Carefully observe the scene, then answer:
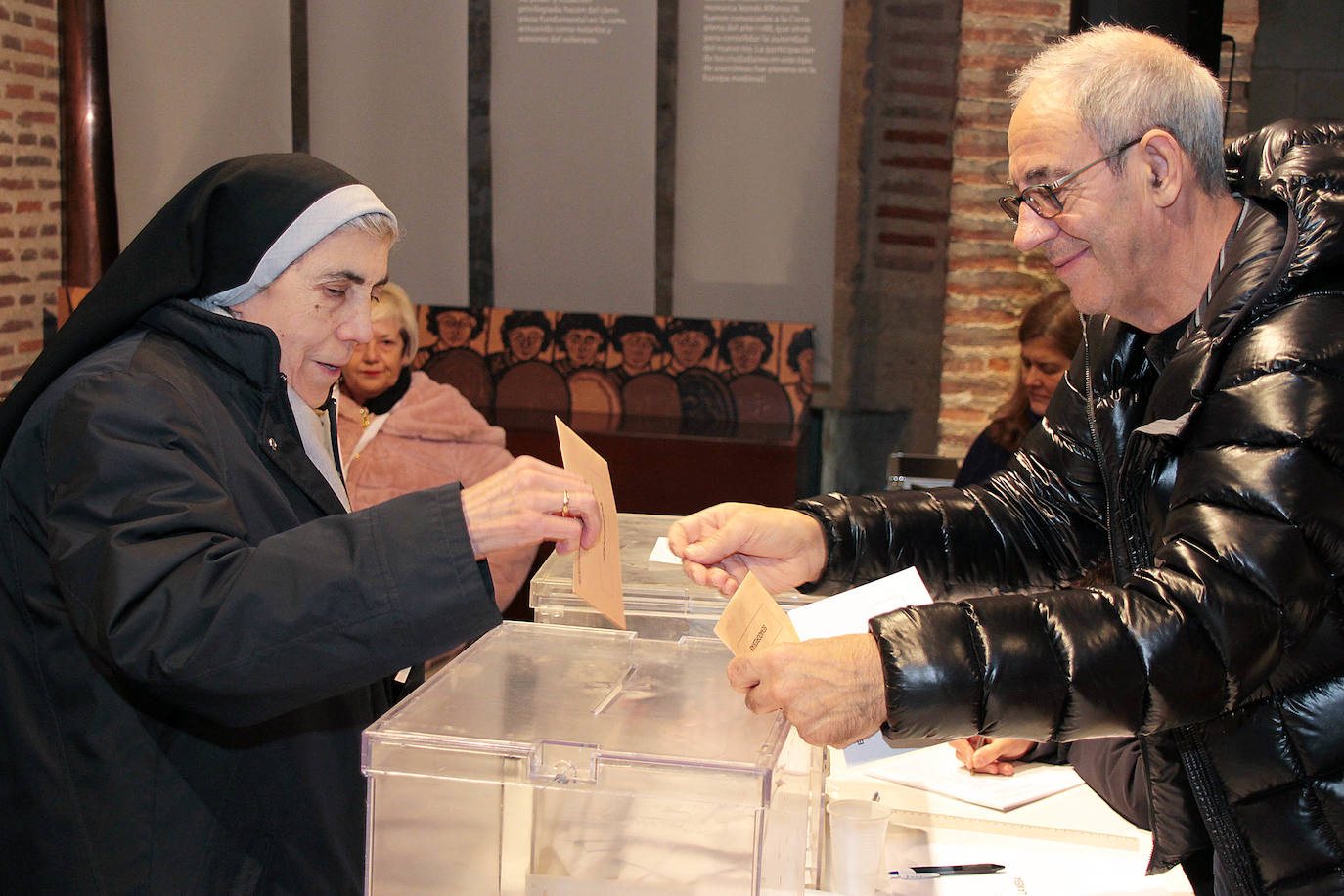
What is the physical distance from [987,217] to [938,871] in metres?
4.17

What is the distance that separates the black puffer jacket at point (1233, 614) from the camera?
130cm

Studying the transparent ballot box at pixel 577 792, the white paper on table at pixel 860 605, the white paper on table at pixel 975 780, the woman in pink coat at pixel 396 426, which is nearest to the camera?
the transparent ballot box at pixel 577 792

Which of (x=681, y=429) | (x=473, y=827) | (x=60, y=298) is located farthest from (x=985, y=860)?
(x=60, y=298)

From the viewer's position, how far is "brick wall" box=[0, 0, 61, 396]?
5641 millimetres

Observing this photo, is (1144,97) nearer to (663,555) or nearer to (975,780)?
(663,555)

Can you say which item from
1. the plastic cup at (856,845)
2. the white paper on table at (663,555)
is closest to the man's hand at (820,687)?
the plastic cup at (856,845)

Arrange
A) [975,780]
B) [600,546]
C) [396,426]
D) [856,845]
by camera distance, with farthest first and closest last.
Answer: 1. [396,426]
2. [975,780]
3. [856,845]
4. [600,546]

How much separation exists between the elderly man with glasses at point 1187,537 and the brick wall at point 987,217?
12.1 feet

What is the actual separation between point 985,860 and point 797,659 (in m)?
0.65

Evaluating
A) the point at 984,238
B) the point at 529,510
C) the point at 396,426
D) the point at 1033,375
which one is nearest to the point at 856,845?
the point at 529,510

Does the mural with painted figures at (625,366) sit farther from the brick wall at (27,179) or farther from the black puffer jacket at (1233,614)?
the black puffer jacket at (1233,614)

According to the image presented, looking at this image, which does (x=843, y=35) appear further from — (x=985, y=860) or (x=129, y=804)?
(x=129, y=804)

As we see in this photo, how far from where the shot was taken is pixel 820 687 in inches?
50.8

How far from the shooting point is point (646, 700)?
1326 mm
